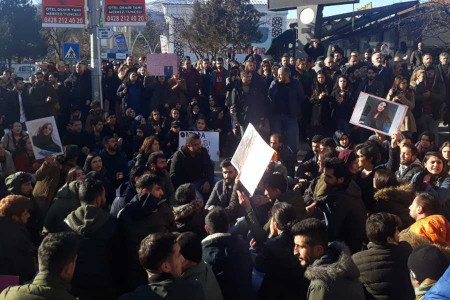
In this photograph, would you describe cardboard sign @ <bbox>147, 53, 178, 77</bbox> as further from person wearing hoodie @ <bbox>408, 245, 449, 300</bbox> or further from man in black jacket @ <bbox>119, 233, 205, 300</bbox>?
person wearing hoodie @ <bbox>408, 245, 449, 300</bbox>

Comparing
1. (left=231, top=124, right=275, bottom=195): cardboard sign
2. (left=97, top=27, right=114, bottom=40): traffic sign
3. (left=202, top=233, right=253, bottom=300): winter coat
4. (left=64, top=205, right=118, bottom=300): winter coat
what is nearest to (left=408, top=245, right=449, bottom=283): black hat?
(left=202, top=233, right=253, bottom=300): winter coat

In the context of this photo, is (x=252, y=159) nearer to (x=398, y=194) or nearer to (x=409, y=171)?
(x=398, y=194)

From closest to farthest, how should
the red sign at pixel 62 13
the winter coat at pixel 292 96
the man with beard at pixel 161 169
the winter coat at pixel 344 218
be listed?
the winter coat at pixel 344 218
the man with beard at pixel 161 169
the winter coat at pixel 292 96
the red sign at pixel 62 13

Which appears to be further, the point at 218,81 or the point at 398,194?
the point at 218,81

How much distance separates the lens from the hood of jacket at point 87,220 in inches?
177

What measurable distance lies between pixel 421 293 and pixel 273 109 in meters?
7.35

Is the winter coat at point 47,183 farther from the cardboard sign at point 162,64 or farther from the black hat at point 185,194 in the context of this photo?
the cardboard sign at point 162,64

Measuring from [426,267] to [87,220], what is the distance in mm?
2609

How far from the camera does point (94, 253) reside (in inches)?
176

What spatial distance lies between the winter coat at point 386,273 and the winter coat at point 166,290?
128cm

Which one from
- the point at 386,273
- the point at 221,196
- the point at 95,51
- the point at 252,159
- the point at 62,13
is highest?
the point at 62,13

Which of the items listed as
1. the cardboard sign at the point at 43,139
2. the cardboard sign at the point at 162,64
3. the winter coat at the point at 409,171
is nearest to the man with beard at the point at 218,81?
the cardboard sign at the point at 162,64

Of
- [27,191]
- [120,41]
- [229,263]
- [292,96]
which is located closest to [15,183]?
[27,191]

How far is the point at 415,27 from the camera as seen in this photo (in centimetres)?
2025
